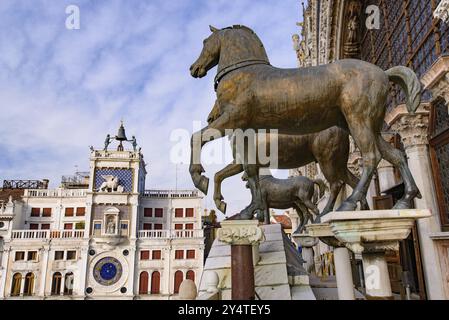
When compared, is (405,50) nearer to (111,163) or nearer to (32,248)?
(111,163)

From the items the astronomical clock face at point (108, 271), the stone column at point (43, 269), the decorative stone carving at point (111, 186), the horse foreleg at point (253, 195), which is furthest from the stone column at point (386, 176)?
the stone column at point (43, 269)

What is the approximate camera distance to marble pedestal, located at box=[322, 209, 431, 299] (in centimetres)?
336

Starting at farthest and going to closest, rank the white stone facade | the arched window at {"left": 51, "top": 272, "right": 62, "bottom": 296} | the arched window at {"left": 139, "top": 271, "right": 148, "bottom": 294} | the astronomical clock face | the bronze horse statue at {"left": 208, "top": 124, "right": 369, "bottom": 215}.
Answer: the arched window at {"left": 139, "top": 271, "right": 148, "bottom": 294} → the astronomical clock face → the arched window at {"left": 51, "top": 272, "right": 62, "bottom": 296} → the white stone facade → the bronze horse statue at {"left": 208, "top": 124, "right": 369, "bottom": 215}

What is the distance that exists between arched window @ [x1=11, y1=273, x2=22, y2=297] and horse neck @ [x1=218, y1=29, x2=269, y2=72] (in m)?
41.4

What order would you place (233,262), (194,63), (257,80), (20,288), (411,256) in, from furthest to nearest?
(20,288) → (411,256) → (194,63) → (233,262) → (257,80)

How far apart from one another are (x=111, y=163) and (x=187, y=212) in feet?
36.1

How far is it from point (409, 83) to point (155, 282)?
39083 mm

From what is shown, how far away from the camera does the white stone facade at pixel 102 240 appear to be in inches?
1459

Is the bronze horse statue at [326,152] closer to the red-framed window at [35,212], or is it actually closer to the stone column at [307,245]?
the stone column at [307,245]

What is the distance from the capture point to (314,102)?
12.8ft

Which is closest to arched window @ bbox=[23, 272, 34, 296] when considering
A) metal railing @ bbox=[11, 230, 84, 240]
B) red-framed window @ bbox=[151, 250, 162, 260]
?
metal railing @ bbox=[11, 230, 84, 240]

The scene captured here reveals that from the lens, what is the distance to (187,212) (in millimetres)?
43219

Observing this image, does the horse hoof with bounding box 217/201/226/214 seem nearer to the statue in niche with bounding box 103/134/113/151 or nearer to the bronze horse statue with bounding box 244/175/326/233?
the bronze horse statue with bounding box 244/175/326/233
